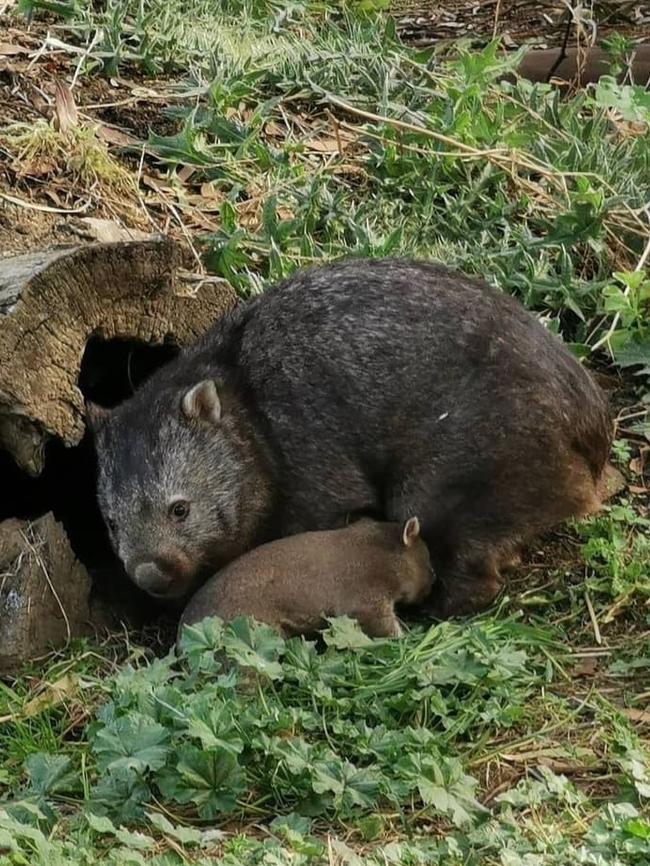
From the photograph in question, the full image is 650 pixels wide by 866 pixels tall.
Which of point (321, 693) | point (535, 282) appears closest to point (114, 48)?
point (535, 282)

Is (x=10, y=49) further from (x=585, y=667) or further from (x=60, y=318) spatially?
(x=585, y=667)

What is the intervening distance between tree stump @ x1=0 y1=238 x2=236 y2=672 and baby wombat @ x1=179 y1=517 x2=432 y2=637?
1.61 ft

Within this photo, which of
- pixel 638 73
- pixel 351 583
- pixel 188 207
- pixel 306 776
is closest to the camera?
pixel 306 776

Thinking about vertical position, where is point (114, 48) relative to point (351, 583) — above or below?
above

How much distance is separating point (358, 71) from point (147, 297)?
10.2 ft

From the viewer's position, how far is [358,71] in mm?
8211

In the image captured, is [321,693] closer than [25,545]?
Yes

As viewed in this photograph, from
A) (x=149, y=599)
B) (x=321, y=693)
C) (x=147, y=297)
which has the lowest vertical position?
(x=149, y=599)

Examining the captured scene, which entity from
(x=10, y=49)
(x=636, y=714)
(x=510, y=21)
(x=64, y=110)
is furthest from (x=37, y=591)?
(x=510, y=21)

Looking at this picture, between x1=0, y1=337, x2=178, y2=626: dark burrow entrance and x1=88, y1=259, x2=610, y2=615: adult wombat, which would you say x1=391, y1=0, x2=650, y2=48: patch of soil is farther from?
x1=88, y1=259, x2=610, y2=615: adult wombat

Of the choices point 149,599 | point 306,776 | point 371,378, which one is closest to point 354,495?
point 371,378

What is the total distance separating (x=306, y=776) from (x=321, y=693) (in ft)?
1.38

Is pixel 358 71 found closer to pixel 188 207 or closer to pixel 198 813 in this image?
pixel 188 207

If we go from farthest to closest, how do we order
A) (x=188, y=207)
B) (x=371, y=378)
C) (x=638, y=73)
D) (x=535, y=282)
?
(x=638, y=73), (x=188, y=207), (x=535, y=282), (x=371, y=378)
